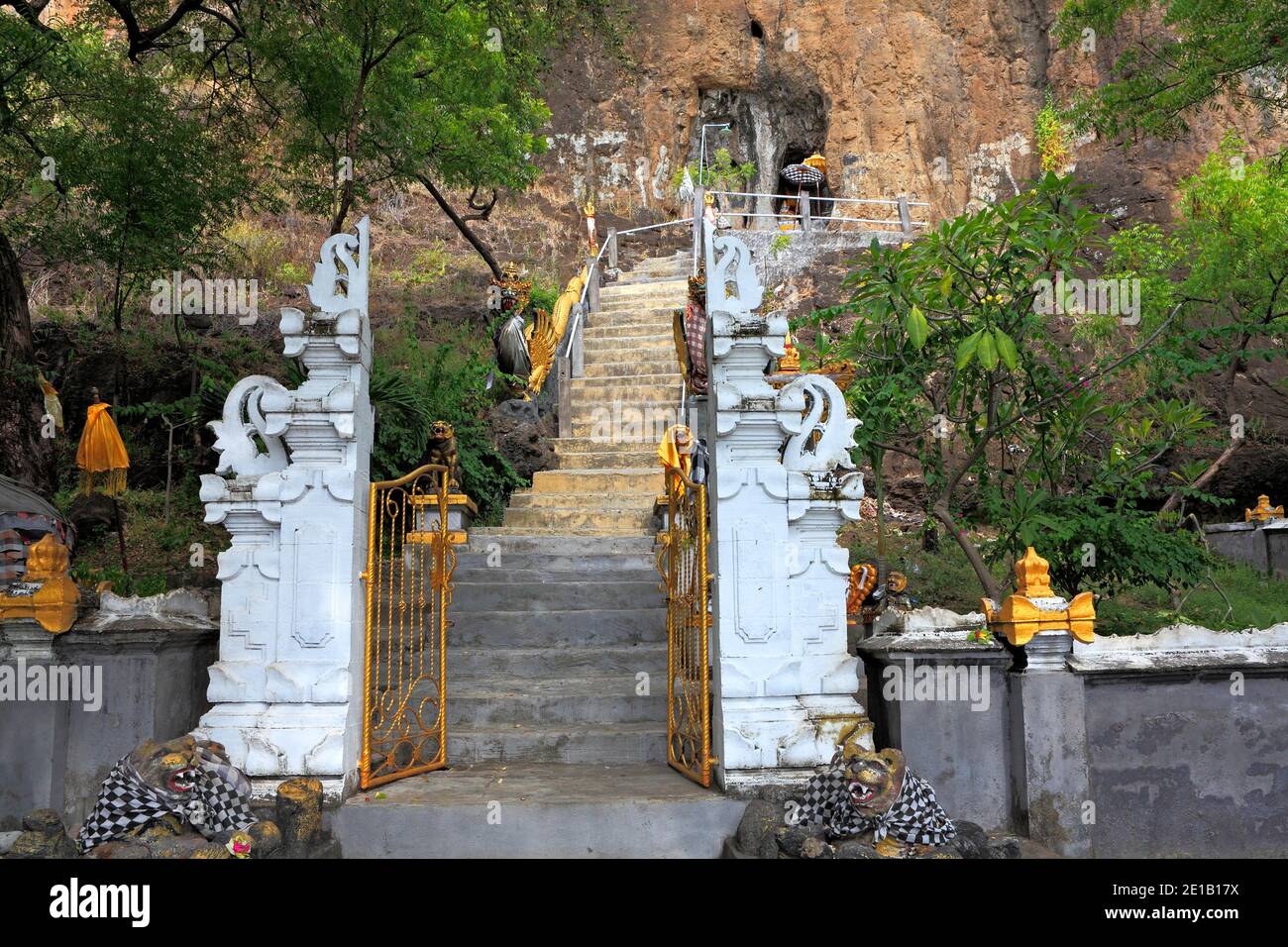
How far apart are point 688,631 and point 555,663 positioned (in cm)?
160

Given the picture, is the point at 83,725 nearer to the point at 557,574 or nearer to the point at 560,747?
the point at 560,747

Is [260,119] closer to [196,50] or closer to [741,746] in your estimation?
[196,50]

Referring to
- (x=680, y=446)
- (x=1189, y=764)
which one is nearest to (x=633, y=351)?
(x=680, y=446)

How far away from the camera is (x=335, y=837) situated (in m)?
4.99

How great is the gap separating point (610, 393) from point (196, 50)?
6269 mm

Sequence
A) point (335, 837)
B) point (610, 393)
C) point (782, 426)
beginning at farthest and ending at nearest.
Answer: point (610, 393)
point (782, 426)
point (335, 837)

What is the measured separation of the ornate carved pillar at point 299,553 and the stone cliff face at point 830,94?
19.5 m

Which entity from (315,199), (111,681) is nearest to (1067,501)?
(111,681)

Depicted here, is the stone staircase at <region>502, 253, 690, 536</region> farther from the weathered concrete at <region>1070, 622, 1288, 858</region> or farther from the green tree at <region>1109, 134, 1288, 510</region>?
the green tree at <region>1109, 134, 1288, 510</region>

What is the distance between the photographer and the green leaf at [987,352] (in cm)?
585

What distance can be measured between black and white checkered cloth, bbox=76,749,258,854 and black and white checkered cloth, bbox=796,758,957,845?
8.76 feet

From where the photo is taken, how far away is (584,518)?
993 cm

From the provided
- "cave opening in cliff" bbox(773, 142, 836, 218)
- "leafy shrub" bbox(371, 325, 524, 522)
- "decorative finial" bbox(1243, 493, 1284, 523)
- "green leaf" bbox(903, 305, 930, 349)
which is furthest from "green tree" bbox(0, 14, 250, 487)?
"cave opening in cliff" bbox(773, 142, 836, 218)

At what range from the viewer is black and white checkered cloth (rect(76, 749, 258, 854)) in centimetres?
431
